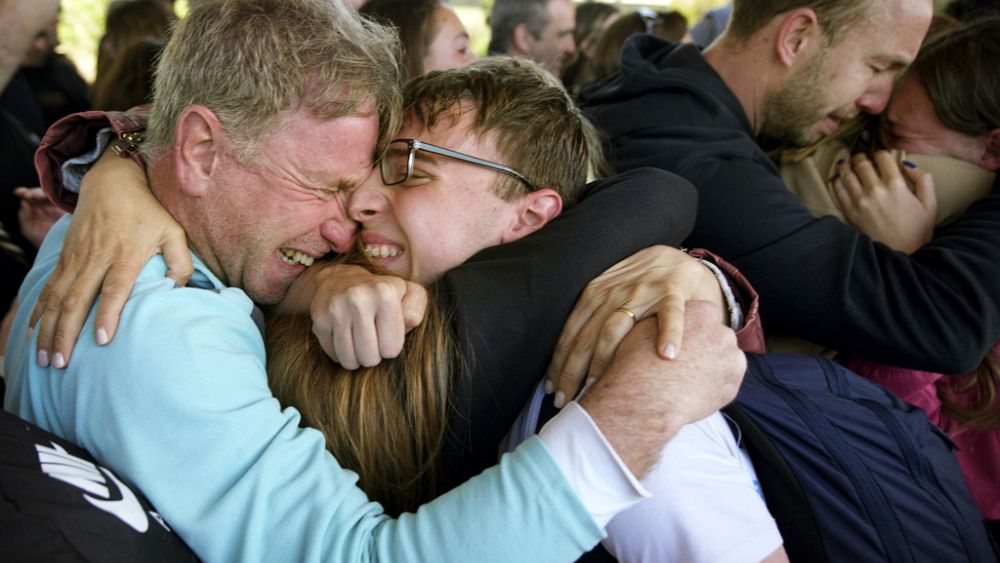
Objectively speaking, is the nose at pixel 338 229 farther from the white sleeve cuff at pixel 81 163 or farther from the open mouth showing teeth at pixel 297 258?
the white sleeve cuff at pixel 81 163

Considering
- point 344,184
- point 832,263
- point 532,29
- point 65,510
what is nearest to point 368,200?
point 344,184

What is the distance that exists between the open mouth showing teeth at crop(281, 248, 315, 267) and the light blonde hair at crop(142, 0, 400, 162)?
25 cm

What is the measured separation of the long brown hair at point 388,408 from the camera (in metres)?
1.50

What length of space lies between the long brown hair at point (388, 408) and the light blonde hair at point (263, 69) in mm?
523

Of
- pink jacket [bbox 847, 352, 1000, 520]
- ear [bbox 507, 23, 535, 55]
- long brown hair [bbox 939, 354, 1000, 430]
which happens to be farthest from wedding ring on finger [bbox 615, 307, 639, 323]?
ear [bbox 507, 23, 535, 55]

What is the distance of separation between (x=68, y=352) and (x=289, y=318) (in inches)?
17.2

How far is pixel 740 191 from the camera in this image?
2.31 m

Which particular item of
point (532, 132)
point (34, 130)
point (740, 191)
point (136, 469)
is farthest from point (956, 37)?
point (34, 130)

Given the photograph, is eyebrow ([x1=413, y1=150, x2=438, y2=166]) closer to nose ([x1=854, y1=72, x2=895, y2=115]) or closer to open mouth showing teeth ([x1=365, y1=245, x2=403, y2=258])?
open mouth showing teeth ([x1=365, y1=245, x2=403, y2=258])

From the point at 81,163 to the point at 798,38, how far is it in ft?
7.25

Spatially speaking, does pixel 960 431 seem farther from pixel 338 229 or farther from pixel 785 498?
pixel 338 229

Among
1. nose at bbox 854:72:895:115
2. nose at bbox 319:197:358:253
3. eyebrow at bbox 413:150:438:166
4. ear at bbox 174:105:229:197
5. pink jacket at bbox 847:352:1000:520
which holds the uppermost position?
ear at bbox 174:105:229:197

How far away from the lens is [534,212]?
194 centimetres

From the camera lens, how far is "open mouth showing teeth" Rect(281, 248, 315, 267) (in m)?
1.88
